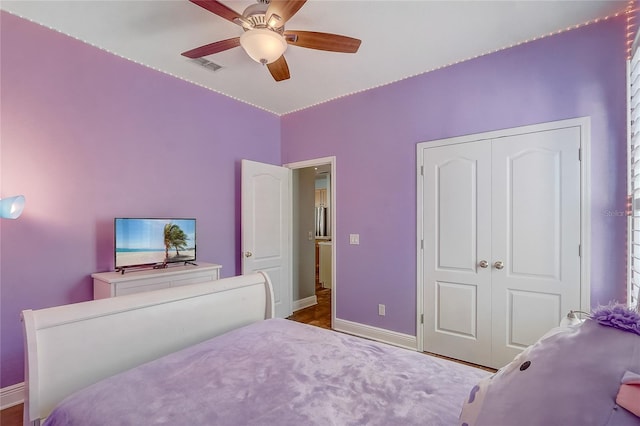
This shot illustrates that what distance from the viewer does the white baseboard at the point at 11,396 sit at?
2.12m

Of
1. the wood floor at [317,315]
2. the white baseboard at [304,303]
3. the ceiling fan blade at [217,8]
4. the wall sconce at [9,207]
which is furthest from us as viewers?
the white baseboard at [304,303]

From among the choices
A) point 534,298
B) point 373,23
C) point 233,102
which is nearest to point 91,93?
point 233,102

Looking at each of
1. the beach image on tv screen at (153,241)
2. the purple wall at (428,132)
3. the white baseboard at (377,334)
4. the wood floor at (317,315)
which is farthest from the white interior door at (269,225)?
the white baseboard at (377,334)

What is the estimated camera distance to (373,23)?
2.22 metres

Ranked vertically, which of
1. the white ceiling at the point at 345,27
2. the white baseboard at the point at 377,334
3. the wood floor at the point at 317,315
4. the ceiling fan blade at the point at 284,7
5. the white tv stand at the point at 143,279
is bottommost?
the wood floor at the point at 317,315

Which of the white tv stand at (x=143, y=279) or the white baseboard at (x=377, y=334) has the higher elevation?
the white tv stand at (x=143, y=279)

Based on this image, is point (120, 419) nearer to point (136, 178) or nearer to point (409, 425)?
point (409, 425)

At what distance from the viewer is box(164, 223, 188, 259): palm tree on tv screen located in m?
2.79

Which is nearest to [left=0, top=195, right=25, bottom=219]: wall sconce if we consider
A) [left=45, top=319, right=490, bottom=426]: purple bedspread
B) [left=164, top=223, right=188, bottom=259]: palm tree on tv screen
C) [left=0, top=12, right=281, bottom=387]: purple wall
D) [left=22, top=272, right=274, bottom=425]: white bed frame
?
[left=0, top=12, right=281, bottom=387]: purple wall

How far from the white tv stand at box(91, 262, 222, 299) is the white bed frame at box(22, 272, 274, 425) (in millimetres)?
902

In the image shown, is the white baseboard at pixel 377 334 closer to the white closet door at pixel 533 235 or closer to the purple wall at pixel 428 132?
the purple wall at pixel 428 132

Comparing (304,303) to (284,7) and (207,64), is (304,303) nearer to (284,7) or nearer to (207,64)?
(207,64)

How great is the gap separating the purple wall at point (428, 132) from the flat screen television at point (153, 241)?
65.5 inches

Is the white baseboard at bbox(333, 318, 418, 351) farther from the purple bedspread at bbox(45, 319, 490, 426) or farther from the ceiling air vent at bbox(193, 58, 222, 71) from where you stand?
the ceiling air vent at bbox(193, 58, 222, 71)
